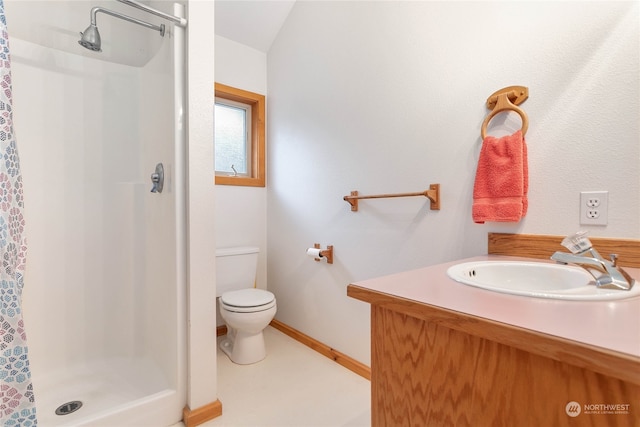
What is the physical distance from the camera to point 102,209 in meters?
1.76

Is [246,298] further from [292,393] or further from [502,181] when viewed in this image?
[502,181]

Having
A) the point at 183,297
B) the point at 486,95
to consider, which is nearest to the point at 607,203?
the point at 486,95

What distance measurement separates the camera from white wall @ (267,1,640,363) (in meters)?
0.94

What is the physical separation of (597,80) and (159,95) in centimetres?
184

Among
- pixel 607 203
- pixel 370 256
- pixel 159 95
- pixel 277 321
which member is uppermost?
pixel 159 95

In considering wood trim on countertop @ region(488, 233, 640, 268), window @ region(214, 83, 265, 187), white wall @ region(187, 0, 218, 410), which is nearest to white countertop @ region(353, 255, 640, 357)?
wood trim on countertop @ region(488, 233, 640, 268)

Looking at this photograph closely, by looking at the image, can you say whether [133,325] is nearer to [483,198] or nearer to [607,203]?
[483,198]

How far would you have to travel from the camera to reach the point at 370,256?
1.67 m

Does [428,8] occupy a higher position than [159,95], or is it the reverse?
[428,8]

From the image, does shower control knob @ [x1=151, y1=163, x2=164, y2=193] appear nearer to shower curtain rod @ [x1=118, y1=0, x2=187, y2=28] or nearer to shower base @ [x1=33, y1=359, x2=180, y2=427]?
shower curtain rod @ [x1=118, y1=0, x2=187, y2=28]

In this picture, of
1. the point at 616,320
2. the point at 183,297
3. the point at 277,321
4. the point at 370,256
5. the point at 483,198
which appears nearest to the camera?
the point at 616,320

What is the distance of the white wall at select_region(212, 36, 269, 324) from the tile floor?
68cm

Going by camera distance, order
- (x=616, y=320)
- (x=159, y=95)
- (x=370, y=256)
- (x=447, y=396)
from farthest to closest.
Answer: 1. (x=370, y=256)
2. (x=159, y=95)
3. (x=447, y=396)
4. (x=616, y=320)

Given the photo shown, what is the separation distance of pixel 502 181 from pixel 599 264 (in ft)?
1.56
